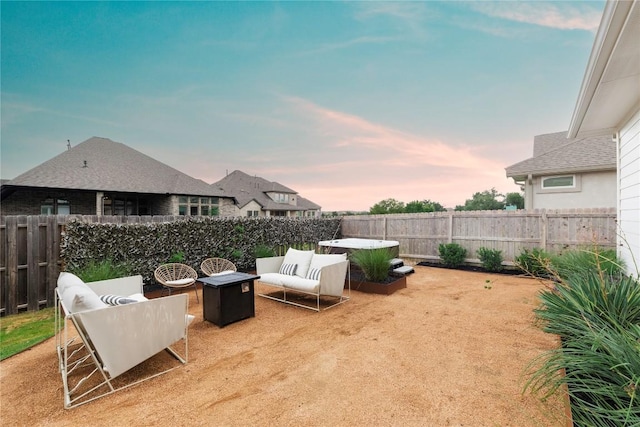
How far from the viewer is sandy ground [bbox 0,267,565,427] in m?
2.15

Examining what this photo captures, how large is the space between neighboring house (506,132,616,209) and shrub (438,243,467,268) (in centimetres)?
388

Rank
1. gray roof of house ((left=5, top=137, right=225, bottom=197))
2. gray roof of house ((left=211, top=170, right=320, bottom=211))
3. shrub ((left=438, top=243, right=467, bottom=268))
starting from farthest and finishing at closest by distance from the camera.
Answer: gray roof of house ((left=211, top=170, right=320, bottom=211)) → gray roof of house ((left=5, top=137, right=225, bottom=197)) → shrub ((left=438, top=243, right=467, bottom=268))

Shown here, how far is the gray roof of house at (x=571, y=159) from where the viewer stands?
9.01m

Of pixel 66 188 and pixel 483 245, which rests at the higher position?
pixel 66 188

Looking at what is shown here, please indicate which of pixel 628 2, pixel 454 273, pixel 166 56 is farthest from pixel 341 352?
pixel 166 56

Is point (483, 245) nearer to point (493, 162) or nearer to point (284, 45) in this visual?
point (493, 162)

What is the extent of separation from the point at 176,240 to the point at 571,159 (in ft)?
42.0

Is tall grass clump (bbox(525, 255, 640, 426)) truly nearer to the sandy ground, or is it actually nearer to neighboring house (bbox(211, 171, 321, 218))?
the sandy ground

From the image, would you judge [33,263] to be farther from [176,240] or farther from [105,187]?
[105,187]

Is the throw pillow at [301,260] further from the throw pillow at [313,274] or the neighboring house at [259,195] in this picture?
the neighboring house at [259,195]

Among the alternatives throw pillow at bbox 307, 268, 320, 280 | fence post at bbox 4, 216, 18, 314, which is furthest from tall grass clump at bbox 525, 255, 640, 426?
fence post at bbox 4, 216, 18, 314

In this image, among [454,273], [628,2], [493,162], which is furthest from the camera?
[493,162]

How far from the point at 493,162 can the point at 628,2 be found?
35.3 ft

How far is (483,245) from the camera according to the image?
8.88 metres
